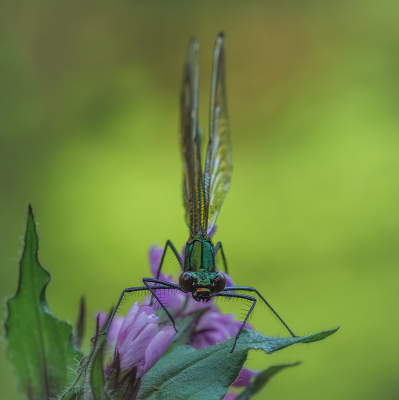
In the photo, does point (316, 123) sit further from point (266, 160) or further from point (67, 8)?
point (67, 8)

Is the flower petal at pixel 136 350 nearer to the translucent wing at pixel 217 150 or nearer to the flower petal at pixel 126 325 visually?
the flower petal at pixel 126 325

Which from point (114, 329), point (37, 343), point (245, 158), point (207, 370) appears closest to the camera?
point (207, 370)

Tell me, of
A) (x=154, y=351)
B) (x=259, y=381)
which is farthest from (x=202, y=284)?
(x=259, y=381)

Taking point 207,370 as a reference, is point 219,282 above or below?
above

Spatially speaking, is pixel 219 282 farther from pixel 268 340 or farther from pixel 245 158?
pixel 245 158

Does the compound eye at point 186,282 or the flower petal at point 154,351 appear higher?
the compound eye at point 186,282

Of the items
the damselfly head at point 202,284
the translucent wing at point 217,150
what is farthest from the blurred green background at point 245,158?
the damselfly head at point 202,284

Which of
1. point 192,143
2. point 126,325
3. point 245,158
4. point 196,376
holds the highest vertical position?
point 245,158
